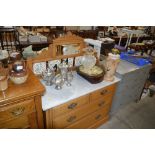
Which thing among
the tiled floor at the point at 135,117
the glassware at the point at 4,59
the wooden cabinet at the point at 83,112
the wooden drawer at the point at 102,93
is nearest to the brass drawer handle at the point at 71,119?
the wooden cabinet at the point at 83,112

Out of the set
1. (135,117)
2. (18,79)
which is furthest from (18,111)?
(135,117)

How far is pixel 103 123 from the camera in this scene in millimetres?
1833

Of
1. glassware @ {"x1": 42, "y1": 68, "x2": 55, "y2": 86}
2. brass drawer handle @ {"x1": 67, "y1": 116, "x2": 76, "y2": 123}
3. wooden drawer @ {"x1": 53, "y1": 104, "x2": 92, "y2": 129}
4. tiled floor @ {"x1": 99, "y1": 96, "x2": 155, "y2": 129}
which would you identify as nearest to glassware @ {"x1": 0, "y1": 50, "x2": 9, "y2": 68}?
glassware @ {"x1": 42, "y1": 68, "x2": 55, "y2": 86}

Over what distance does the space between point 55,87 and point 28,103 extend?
41 cm

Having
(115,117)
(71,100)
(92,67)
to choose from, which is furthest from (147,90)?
(71,100)

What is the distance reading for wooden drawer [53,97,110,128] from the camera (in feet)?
4.10

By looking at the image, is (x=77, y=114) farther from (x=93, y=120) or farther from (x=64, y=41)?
(x=64, y=41)

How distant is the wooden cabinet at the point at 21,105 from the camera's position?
817 millimetres

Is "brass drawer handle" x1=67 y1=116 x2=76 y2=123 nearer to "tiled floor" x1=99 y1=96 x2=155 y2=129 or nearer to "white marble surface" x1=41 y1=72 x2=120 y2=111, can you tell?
"white marble surface" x1=41 y1=72 x2=120 y2=111

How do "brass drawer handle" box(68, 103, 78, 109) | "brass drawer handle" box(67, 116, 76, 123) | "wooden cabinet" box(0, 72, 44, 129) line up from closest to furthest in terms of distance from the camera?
"wooden cabinet" box(0, 72, 44, 129), "brass drawer handle" box(68, 103, 78, 109), "brass drawer handle" box(67, 116, 76, 123)

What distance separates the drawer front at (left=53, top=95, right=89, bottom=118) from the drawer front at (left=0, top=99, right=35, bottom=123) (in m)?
0.26
